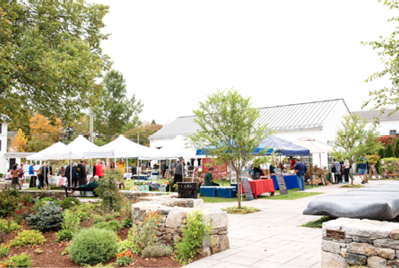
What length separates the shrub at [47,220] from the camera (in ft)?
24.5

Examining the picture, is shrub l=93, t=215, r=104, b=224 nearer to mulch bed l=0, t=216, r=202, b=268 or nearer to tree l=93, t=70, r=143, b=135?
mulch bed l=0, t=216, r=202, b=268

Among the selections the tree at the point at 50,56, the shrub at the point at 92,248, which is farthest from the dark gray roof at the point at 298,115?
the shrub at the point at 92,248

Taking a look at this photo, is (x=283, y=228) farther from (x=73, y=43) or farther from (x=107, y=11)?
(x=107, y=11)

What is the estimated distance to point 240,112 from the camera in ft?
32.9

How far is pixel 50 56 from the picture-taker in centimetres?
890

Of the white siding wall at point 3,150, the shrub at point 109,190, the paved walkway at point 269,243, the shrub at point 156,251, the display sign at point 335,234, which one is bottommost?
the paved walkway at point 269,243

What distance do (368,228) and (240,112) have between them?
639 cm

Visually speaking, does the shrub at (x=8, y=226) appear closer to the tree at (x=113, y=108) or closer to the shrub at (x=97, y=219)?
the shrub at (x=97, y=219)

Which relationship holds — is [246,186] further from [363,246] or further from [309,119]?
[309,119]

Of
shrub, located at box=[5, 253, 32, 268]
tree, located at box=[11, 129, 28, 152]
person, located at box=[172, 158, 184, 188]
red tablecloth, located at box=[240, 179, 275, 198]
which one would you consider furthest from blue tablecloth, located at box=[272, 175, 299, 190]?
tree, located at box=[11, 129, 28, 152]

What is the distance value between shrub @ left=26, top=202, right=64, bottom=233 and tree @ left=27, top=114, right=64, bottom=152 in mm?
37493

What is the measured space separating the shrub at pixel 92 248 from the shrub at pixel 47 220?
2421 millimetres

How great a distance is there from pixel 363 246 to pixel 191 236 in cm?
264

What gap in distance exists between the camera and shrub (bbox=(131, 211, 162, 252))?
18.8ft
